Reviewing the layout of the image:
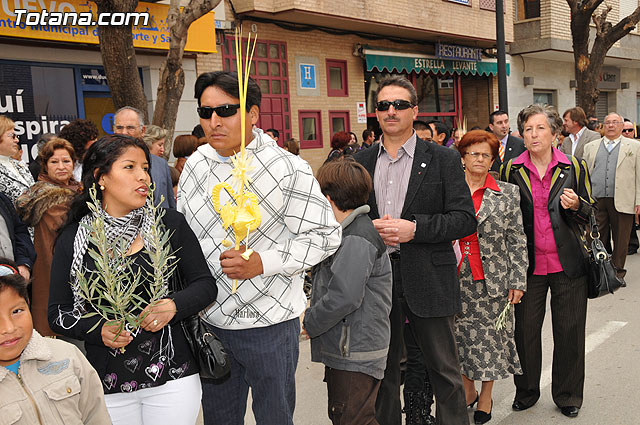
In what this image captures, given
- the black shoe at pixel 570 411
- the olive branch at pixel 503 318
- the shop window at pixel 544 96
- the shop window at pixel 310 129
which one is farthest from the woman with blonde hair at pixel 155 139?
the shop window at pixel 544 96

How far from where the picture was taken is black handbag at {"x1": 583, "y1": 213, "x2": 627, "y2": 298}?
437 centimetres

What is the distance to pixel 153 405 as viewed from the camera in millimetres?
2586

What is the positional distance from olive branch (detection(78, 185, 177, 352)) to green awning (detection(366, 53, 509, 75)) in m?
13.7

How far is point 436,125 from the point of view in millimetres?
8938

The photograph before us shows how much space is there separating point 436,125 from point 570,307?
15.7 ft

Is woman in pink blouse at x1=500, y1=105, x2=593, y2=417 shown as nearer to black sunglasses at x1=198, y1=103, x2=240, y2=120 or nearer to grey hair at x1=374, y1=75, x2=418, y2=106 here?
grey hair at x1=374, y1=75, x2=418, y2=106

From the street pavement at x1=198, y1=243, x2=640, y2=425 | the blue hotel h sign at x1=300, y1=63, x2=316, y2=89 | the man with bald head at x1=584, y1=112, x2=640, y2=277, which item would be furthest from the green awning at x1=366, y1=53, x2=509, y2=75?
the street pavement at x1=198, y1=243, x2=640, y2=425

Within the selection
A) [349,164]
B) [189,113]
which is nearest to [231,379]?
[349,164]

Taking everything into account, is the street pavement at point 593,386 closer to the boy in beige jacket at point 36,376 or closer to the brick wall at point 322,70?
the boy in beige jacket at point 36,376

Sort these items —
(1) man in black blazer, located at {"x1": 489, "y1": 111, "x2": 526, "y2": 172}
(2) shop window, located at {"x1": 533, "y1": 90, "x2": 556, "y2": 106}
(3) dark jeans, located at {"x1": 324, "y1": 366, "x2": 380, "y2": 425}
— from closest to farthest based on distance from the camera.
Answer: (3) dark jeans, located at {"x1": 324, "y1": 366, "x2": 380, "y2": 425} < (1) man in black blazer, located at {"x1": 489, "y1": 111, "x2": 526, "y2": 172} < (2) shop window, located at {"x1": 533, "y1": 90, "x2": 556, "y2": 106}

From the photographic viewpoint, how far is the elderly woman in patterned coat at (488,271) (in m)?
4.36

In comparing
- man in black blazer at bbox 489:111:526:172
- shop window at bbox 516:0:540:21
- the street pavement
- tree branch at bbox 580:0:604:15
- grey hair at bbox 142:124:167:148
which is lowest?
the street pavement

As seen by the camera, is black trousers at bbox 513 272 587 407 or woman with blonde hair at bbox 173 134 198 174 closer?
black trousers at bbox 513 272 587 407

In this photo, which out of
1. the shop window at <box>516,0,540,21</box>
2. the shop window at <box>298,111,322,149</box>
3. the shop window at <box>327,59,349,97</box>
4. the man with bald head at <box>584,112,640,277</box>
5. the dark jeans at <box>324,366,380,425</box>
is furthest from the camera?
the shop window at <box>516,0,540,21</box>
